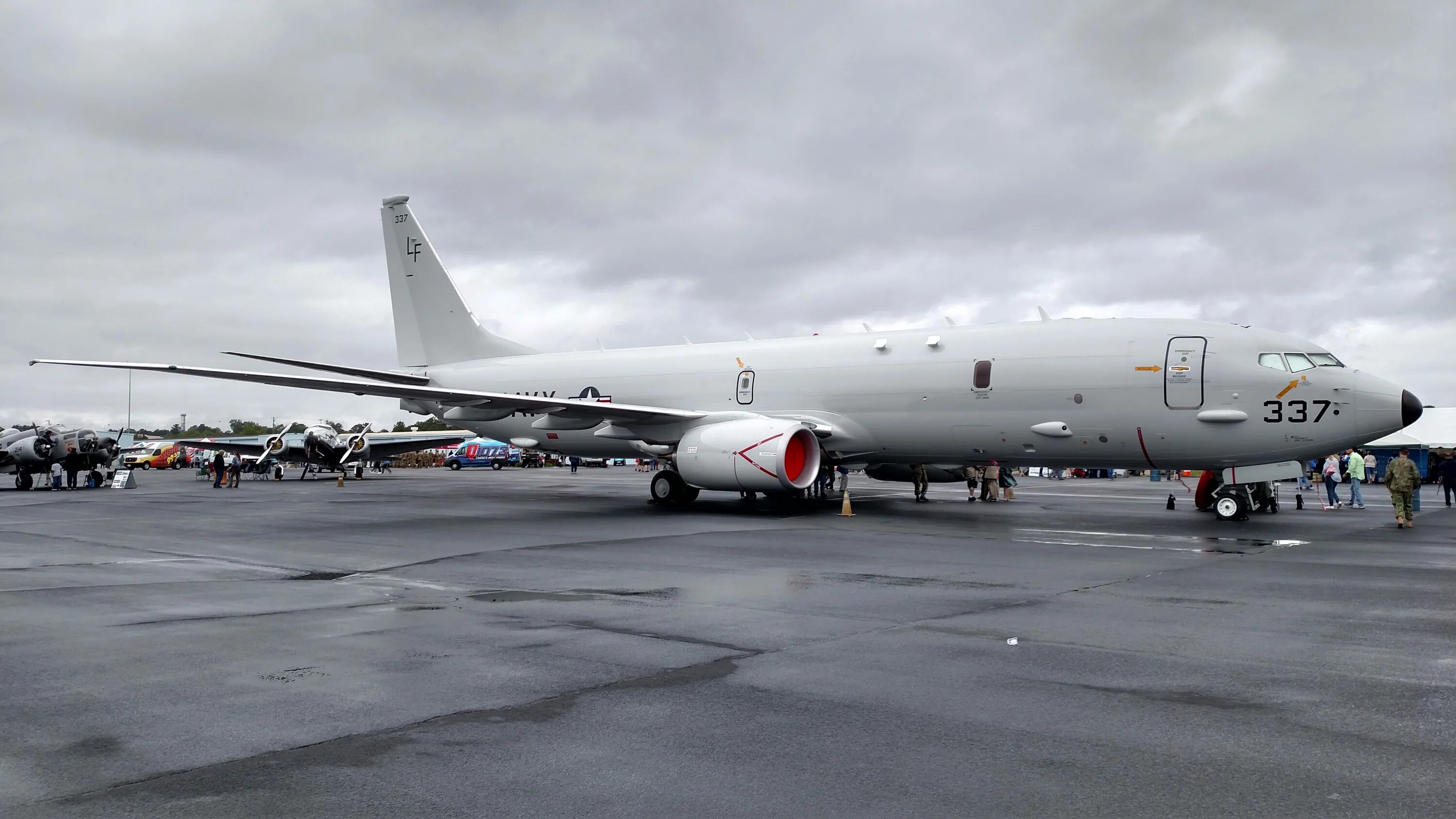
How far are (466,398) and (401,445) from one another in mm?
27757

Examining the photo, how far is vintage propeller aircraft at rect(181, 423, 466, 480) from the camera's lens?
39250 mm

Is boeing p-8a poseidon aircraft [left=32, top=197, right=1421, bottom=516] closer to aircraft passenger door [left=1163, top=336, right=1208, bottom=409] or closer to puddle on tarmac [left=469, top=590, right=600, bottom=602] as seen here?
aircraft passenger door [left=1163, top=336, right=1208, bottom=409]

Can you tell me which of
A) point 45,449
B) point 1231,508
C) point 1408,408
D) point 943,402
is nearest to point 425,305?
point 943,402

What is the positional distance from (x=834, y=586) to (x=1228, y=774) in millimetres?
5388

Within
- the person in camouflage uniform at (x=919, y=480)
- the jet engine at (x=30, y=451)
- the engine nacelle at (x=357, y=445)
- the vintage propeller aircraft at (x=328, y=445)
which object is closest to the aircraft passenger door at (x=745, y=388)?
the person in camouflage uniform at (x=919, y=480)

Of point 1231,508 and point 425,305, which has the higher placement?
point 425,305

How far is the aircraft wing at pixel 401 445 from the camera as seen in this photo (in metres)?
43.2

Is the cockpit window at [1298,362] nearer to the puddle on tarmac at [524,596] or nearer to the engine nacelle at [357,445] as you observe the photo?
the puddle on tarmac at [524,596]

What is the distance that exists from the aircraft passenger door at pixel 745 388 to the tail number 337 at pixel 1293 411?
9.61 meters

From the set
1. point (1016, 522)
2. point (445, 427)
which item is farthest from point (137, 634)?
point (445, 427)

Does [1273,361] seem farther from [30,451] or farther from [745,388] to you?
[30,451]

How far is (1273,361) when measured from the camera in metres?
14.6

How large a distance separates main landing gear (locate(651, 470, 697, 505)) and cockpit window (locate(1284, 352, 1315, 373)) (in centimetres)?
1141

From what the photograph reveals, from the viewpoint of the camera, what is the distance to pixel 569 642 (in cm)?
630
